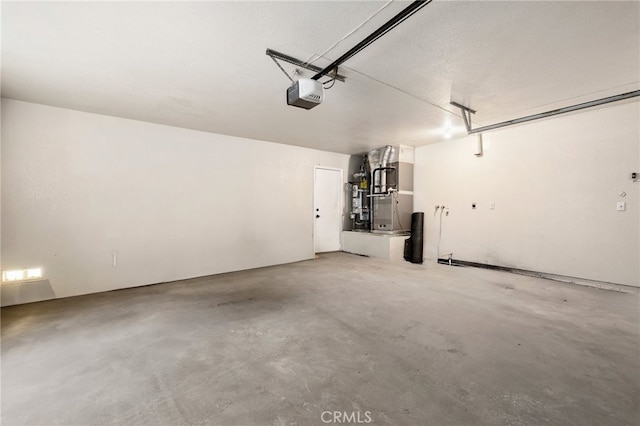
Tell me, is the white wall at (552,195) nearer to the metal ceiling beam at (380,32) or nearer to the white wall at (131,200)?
the white wall at (131,200)

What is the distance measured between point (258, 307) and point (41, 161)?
339 cm

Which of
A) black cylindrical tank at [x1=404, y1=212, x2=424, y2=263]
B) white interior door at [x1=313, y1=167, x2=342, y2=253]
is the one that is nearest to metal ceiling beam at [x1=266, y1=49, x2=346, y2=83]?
white interior door at [x1=313, y1=167, x2=342, y2=253]

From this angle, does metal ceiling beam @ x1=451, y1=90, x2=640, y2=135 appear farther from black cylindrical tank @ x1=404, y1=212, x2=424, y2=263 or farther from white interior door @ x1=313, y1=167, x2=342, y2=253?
white interior door @ x1=313, y1=167, x2=342, y2=253

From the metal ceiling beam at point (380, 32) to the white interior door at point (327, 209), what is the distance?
391cm

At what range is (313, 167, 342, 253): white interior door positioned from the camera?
644 cm

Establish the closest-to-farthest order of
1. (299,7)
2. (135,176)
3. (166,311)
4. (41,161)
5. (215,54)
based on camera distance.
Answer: (299,7) → (215,54) → (166,311) → (41,161) → (135,176)

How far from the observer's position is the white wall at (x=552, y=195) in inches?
143

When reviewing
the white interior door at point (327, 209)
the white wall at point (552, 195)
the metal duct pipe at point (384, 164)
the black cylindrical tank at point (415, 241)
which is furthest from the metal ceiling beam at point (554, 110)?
the white interior door at point (327, 209)

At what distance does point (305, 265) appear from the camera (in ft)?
17.5

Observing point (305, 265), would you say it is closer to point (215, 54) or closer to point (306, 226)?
point (306, 226)

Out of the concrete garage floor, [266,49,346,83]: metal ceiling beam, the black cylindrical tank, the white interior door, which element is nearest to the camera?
the concrete garage floor

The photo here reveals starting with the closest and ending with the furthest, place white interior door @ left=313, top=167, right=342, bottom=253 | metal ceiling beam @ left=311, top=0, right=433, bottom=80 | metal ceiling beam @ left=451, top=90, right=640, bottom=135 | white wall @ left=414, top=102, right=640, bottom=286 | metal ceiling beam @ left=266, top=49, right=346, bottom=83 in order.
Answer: metal ceiling beam @ left=311, top=0, right=433, bottom=80, metal ceiling beam @ left=266, top=49, right=346, bottom=83, metal ceiling beam @ left=451, top=90, right=640, bottom=135, white wall @ left=414, top=102, right=640, bottom=286, white interior door @ left=313, top=167, right=342, bottom=253

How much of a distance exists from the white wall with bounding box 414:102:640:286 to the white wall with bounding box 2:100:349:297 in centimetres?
366

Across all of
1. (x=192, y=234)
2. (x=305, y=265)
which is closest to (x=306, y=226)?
(x=305, y=265)
